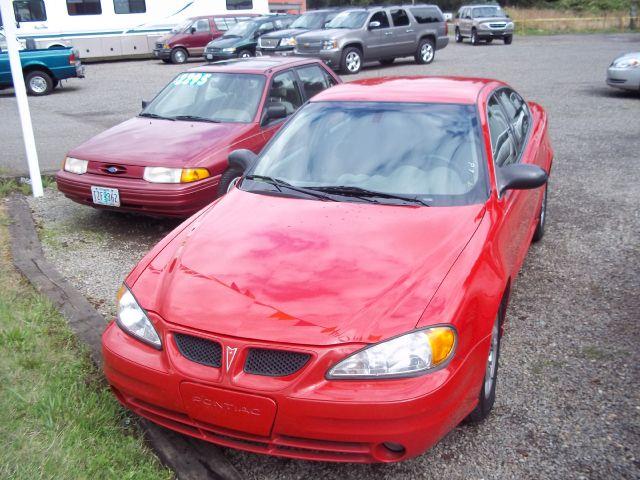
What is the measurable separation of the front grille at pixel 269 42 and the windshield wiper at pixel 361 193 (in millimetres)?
17840

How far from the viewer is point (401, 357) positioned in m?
2.65

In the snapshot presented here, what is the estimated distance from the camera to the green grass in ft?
9.32

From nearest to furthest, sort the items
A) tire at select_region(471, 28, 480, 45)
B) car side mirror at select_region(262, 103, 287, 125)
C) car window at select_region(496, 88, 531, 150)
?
car window at select_region(496, 88, 531, 150) < car side mirror at select_region(262, 103, 287, 125) < tire at select_region(471, 28, 480, 45)

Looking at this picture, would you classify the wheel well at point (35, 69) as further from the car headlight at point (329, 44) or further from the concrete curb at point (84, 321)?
the concrete curb at point (84, 321)

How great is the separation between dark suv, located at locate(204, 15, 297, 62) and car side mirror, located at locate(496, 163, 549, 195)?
59.9 ft

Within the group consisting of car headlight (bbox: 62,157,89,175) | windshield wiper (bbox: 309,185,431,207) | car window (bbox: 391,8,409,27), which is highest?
car window (bbox: 391,8,409,27)

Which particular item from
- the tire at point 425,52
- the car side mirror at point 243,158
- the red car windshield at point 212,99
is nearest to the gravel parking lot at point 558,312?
the red car windshield at point 212,99

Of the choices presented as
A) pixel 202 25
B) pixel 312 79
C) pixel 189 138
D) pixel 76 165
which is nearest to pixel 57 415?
pixel 76 165

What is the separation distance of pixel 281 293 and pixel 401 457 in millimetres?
861

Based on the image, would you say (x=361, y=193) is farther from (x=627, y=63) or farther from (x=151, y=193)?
(x=627, y=63)

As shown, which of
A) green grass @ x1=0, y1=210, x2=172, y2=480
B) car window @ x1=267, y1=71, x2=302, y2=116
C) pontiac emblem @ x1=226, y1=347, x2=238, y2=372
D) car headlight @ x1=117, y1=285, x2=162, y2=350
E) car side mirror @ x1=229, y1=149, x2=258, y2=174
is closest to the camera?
pontiac emblem @ x1=226, y1=347, x2=238, y2=372

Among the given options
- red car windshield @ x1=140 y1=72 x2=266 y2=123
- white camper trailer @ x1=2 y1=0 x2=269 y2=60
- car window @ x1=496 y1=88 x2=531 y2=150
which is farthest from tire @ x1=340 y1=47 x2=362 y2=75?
car window @ x1=496 y1=88 x2=531 y2=150

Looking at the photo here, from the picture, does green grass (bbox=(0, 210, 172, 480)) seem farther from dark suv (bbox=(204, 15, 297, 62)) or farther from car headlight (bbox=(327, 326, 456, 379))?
dark suv (bbox=(204, 15, 297, 62))

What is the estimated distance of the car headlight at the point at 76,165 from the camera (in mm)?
6164
